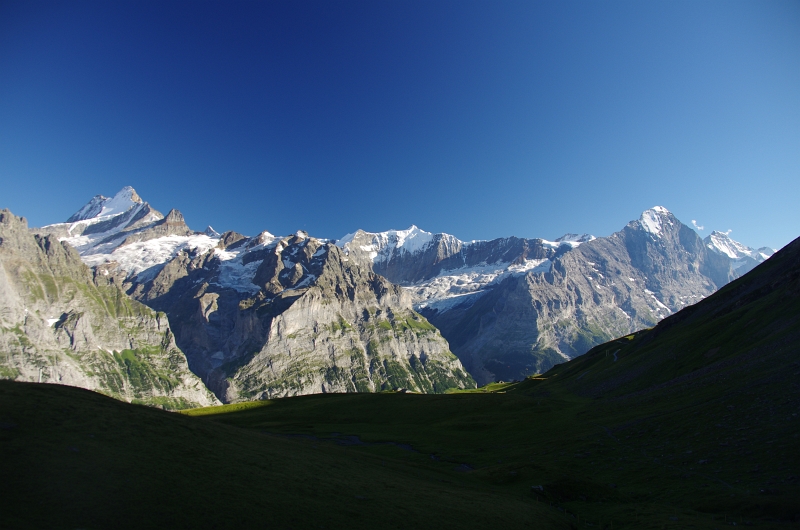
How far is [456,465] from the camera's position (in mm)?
65438

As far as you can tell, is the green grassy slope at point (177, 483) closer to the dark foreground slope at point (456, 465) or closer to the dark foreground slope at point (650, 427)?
the dark foreground slope at point (456, 465)

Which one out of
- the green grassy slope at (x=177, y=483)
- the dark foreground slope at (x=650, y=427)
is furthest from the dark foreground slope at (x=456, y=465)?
the dark foreground slope at (x=650, y=427)

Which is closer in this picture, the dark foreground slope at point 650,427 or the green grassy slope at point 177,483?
the green grassy slope at point 177,483

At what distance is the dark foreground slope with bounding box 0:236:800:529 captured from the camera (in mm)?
25762

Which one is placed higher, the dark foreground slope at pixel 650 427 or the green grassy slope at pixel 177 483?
the green grassy slope at pixel 177 483

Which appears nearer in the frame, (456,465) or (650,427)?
(650,427)

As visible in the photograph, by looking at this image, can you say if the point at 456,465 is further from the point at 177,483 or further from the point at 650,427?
the point at 177,483

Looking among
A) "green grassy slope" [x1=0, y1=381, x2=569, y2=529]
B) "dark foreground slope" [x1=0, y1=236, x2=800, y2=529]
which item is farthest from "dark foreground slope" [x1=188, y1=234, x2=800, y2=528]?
"green grassy slope" [x1=0, y1=381, x2=569, y2=529]

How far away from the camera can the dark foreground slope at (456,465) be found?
2576cm

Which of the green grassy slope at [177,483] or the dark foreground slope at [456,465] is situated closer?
the green grassy slope at [177,483]

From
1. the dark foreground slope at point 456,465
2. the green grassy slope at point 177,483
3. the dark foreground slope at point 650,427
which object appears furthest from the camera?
the dark foreground slope at point 650,427

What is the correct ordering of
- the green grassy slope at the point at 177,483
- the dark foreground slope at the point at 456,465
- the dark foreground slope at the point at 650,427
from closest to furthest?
1. the green grassy slope at the point at 177,483
2. the dark foreground slope at the point at 456,465
3. the dark foreground slope at the point at 650,427

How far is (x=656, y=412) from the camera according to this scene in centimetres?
6600

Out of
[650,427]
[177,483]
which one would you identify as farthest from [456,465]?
[177,483]
